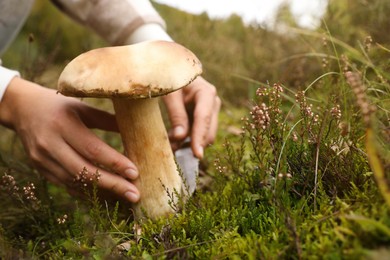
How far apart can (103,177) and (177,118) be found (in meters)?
0.49

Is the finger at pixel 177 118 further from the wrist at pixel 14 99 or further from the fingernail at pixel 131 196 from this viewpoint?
the wrist at pixel 14 99

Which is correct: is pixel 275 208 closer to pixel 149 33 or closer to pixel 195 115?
pixel 195 115

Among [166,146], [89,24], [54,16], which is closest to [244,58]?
[89,24]

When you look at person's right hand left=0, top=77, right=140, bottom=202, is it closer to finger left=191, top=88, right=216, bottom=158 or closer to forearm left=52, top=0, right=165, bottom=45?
finger left=191, top=88, right=216, bottom=158

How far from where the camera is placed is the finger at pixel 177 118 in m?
1.87

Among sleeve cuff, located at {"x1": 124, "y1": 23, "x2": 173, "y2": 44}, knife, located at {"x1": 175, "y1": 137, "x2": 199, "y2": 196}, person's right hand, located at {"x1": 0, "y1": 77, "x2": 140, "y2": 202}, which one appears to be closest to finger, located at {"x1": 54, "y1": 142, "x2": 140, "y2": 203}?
person's right hand, located at {"x1": 0, "y1": 77, "x2": 140, "y2": 202}

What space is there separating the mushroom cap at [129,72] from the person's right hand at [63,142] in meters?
0.24

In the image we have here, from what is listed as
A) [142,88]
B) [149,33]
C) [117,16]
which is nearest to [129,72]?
[142,88]

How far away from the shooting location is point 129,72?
130cm

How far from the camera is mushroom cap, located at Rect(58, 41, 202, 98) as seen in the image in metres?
1.29

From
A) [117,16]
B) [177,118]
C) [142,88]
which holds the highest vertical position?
[142,88]

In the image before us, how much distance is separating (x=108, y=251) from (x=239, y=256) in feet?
1.28

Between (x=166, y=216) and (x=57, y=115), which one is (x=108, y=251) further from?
(x=57, y=115)

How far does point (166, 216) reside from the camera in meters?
1.61
